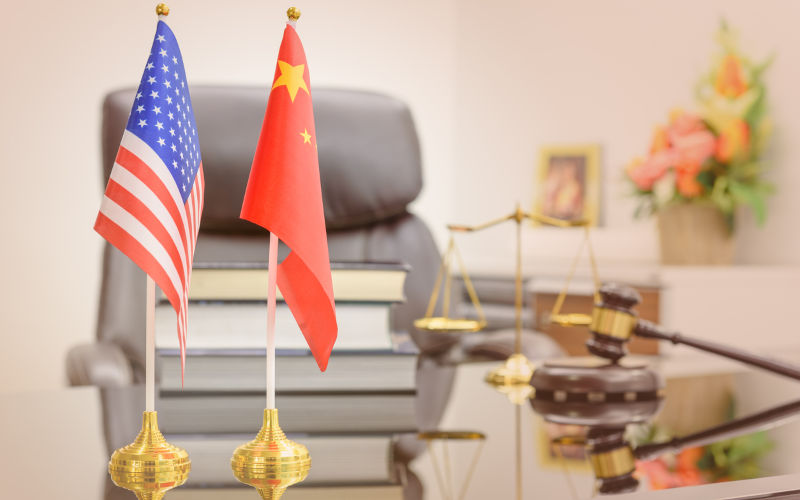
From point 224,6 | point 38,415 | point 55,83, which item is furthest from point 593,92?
point 38,415

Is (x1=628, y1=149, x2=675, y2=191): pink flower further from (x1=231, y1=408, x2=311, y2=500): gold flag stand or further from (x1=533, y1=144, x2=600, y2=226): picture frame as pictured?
(x1=231, y1=408, x2=311, y2=500): gold flag stand

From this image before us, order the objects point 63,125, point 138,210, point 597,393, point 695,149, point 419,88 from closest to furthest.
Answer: point 138,210
point 597,393
point 695,149
point 63,125
point 419,88

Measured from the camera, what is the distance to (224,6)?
3.83 m

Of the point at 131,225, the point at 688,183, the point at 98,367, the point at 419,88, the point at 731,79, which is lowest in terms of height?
the point at 98,367

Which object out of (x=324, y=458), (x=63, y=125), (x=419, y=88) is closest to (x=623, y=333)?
(x=324, y=458)

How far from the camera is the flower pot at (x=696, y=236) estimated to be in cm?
230

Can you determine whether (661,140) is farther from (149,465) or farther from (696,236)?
(149,465)

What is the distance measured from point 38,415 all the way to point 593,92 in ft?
9.48

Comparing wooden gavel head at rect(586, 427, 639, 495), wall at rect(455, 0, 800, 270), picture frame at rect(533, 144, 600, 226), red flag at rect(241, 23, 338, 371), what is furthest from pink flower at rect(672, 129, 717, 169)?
red flag at rect(241, 23, 338, 371)

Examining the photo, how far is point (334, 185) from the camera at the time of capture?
1.70m

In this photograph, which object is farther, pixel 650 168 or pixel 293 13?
pixel 650 168

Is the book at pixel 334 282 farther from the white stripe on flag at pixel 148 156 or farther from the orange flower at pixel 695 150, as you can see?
the orange flower at pixel 695 150

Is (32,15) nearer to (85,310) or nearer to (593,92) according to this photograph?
(85,310)

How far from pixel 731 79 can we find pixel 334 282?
5.96 ft
